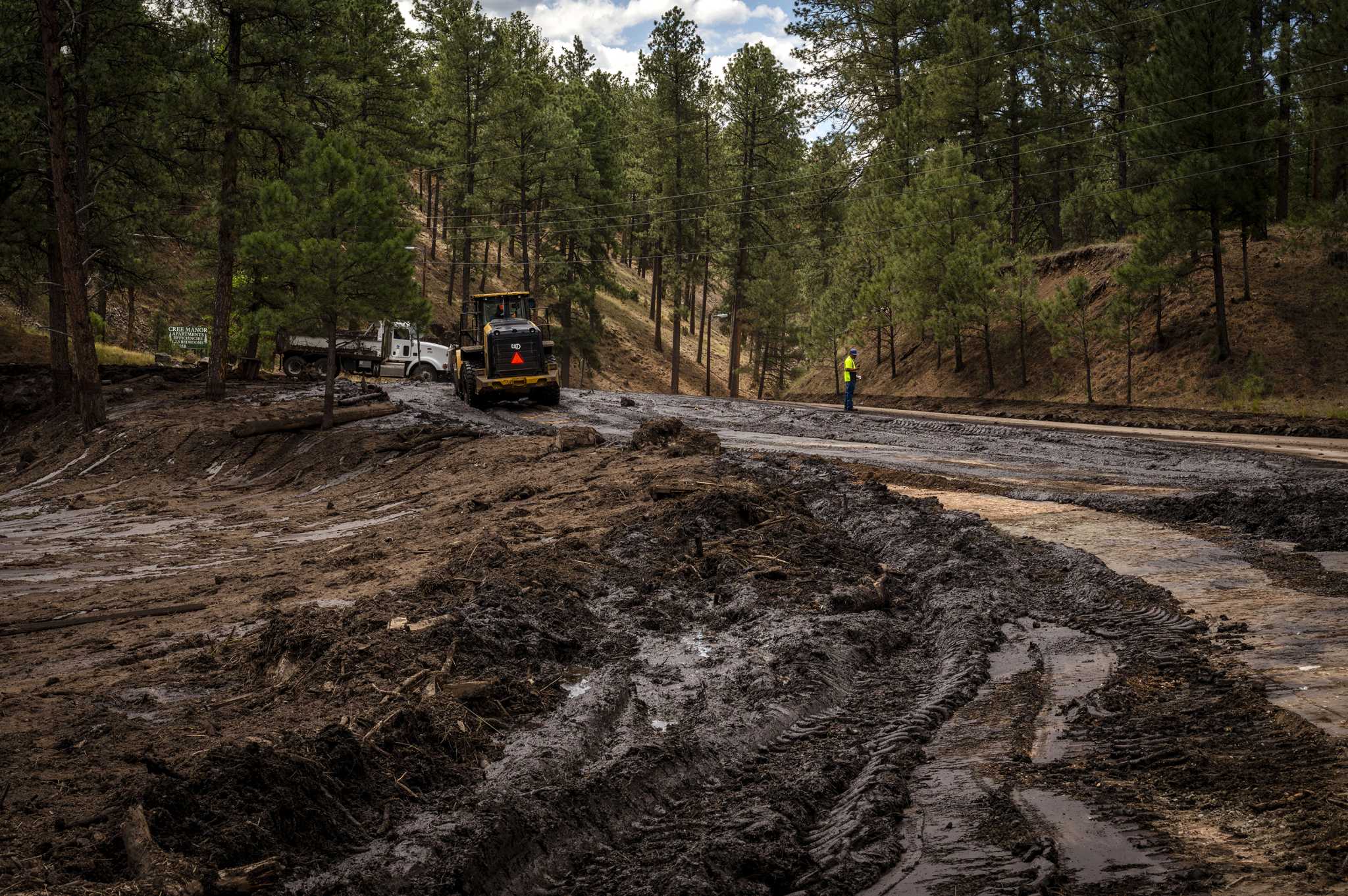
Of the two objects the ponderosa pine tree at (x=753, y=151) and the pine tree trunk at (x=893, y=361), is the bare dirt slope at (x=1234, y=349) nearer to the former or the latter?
the pine tree trunk at (x=893, y=361)

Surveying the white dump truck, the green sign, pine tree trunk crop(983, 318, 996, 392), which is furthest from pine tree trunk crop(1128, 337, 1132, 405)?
the green sign

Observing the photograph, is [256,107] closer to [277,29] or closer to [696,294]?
[277,29]

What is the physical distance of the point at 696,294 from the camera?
9438 centimetres

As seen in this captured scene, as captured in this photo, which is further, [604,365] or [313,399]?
[604,365]

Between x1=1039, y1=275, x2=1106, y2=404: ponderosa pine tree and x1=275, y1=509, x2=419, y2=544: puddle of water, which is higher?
x1=1039, y1=275, x2=1106, y2=404: ponderosa pine tree

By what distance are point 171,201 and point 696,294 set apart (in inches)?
2674

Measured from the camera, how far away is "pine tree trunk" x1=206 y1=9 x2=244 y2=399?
1039 inches

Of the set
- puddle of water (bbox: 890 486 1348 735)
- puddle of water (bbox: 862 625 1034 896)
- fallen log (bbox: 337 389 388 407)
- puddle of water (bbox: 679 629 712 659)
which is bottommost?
puddle of water (bbox: 862 625 1034 896)

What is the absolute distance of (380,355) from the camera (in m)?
39.4

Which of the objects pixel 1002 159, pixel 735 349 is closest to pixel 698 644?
pixel 1002 159

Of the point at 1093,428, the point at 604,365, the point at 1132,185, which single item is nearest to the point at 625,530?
the point at 1093,428

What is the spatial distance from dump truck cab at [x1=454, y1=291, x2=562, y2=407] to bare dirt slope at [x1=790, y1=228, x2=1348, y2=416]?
60.1ft

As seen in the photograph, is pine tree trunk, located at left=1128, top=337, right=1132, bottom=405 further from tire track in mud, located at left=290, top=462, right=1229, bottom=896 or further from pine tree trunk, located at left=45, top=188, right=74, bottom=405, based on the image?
pine tree trunk, located at left=45, top=188, right=74, bottom=405

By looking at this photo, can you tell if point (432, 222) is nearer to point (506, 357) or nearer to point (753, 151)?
point (753, 151)
